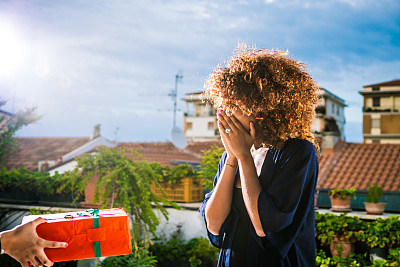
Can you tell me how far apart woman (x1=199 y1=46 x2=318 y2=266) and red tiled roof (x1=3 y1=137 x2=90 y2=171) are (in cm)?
605

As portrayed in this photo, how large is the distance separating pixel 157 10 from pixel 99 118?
3111 millimetres

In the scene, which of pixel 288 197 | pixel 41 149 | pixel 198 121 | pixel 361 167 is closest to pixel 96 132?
pixel 41 149

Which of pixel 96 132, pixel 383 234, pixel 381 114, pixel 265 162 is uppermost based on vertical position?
pixel 381 114

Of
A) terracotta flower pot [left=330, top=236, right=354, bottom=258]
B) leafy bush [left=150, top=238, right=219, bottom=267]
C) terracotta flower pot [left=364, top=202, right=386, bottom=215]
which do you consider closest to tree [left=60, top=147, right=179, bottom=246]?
leafy bush [left=150, top=238, right=219, bottom=267]

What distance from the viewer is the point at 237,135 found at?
3.83ft

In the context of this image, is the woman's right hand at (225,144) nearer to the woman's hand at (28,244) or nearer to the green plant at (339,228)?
the woman's hand at (28,244)

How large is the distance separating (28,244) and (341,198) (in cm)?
310

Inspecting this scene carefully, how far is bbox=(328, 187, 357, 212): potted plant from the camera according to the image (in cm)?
363

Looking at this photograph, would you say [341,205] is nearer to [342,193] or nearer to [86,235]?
[342,193]

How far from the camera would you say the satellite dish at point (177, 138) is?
6.40 m

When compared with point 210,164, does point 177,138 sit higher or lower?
higher

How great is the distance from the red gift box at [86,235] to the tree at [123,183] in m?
1.93

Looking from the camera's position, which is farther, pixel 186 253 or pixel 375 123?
pixel 375 123

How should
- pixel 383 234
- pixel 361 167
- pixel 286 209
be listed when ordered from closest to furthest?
pixel 286 209 → pixel 383 234 → pixel 361 167
